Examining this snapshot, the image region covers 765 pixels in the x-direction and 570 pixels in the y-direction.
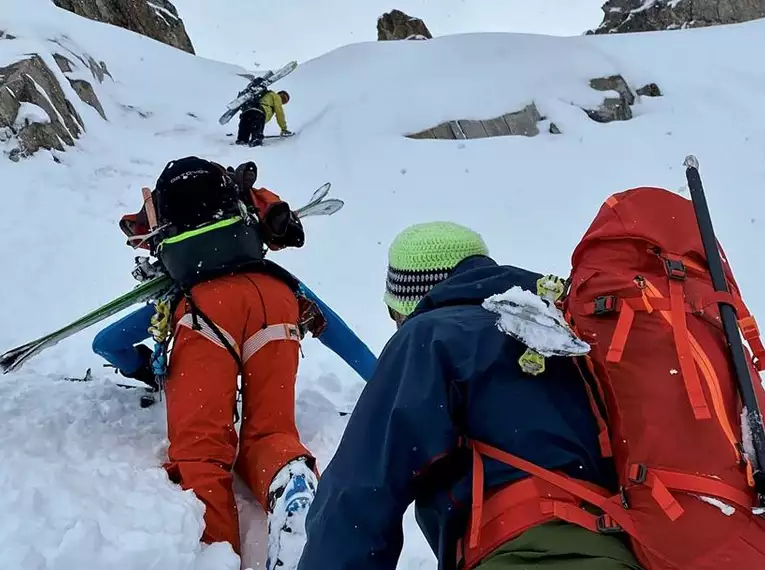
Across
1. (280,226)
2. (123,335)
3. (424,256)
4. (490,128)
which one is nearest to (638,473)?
(424,256)

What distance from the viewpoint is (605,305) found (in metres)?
1.48

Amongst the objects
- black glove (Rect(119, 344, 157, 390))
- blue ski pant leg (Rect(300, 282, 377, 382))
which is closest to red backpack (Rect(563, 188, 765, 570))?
blue ski pant leg (Rect(300, 282, 377, 382))

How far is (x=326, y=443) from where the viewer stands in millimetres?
3764

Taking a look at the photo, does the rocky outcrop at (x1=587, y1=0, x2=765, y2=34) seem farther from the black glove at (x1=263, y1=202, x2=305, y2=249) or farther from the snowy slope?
the black glove at (x1=263, y1=202, x2=305, y2=249)

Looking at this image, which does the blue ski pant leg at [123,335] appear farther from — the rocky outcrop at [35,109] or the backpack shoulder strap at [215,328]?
the rocky outcrop at [35,109]

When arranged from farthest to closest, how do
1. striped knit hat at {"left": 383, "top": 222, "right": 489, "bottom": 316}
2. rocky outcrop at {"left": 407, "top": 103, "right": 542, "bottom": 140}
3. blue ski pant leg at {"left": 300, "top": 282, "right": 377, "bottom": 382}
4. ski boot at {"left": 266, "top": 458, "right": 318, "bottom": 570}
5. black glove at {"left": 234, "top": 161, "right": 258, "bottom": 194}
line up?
rocky outcrop at {"left": 407, "top": 103, "right": 542, "bottom": 140} → blue ski pant leg at {"left": 300, "top": 282, "right": 377, "bottom": 382} → black glove at {"left": 234, "top": 161, "right": 258, "bottom": 194} → ski boot at {"left": 266, "top": 458, "right": 318, "bottom": 570} → striped knit hat at {"left": 383, "top": 222, "right": 489, "bottom": 316}

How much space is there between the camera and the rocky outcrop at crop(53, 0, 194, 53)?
65.4 ft

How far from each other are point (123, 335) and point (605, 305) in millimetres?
2744

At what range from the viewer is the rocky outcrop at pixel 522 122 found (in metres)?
11.3

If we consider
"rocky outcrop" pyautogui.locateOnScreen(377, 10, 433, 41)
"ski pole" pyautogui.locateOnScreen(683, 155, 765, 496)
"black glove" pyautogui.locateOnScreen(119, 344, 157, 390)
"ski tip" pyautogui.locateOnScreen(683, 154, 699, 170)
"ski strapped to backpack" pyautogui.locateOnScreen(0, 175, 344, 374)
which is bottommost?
"black glove" pyautogui.locateOnScreen(119, 344, 157, 390)

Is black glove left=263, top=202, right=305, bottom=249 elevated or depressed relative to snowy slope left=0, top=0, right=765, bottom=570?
elevated

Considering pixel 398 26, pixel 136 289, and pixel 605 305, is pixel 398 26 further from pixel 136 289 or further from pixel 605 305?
pixel 605 305

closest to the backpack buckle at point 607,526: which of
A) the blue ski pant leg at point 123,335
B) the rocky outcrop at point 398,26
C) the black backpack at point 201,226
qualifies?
the black backpack at point 201,226

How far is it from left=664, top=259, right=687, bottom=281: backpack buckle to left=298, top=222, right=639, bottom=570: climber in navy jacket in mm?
286
